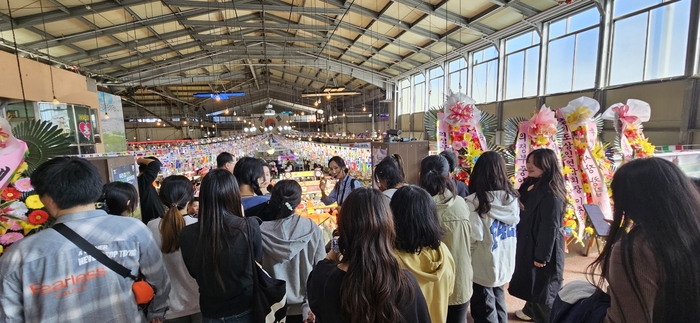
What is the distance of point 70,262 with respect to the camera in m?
1.03

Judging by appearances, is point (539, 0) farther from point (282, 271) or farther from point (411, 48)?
point (282, 271)

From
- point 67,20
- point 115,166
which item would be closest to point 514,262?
point 115,166

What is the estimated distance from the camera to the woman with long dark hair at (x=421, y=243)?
1.12 metres

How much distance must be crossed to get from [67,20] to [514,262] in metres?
10.2

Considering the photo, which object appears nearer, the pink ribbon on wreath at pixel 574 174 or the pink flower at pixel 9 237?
the pink flower at pixel 9 237

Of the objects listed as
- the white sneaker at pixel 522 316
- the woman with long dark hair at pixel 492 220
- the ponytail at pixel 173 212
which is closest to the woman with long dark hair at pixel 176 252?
the ponytail at pixel 173 212

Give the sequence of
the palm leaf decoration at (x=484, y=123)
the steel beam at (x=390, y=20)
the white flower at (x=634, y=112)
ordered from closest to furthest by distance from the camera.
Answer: the white flower at (x=634, y=112)
the palm leaf decoration at (x=484, y=123)
the steel beam at (x=390, y=20)

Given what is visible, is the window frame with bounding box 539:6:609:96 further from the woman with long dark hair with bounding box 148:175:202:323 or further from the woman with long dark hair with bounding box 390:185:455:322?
the woman with long dark hair with bounding box 148:175:202:323

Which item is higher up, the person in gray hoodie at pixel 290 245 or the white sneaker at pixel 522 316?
the person in gray hoodie at pixel 290 245

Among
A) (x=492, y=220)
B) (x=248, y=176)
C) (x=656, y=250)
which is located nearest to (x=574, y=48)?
(x=492, y=220)

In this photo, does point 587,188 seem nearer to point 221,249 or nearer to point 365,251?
point 365,251

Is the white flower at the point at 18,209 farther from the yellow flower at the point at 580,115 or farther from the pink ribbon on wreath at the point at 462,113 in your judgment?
the yellow flower at the point at 580,115

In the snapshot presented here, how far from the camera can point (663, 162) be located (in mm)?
796

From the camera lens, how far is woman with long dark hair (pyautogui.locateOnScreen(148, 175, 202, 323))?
1.46 m
